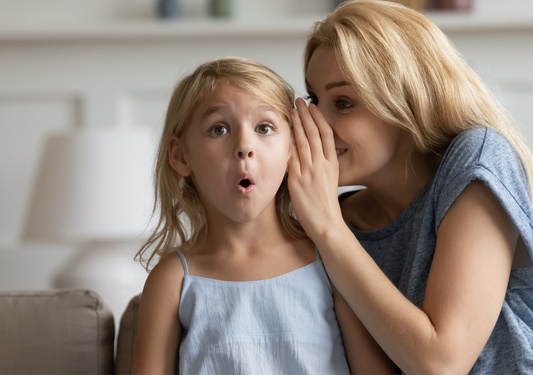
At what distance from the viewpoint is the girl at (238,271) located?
2.93 ft

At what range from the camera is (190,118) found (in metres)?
0.97

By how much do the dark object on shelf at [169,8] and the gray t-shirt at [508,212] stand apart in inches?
64.6

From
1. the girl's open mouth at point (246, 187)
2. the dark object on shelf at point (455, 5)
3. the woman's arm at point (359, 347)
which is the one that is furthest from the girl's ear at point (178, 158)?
the dark object on shelf at point (455, 5)

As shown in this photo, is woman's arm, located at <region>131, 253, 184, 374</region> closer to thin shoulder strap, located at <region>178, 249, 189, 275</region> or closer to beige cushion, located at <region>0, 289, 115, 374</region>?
thin shoulder strap, located at <region>178, 249, 189, 275</region>

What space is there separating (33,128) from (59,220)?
835mm

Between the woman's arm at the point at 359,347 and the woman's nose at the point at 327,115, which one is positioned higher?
the woman's nose at the point at 327,115

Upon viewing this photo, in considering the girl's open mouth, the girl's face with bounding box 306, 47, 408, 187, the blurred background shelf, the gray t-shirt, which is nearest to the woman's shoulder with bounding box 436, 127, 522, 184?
the gray t-shirt

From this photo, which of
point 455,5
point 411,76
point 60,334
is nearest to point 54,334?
point 60,334

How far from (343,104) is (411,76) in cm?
14

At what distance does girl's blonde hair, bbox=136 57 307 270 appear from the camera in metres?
0.95

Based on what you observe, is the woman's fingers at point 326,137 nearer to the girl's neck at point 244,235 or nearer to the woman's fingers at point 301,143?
the woman's fingers at point 301,143

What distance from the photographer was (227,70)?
96 cm

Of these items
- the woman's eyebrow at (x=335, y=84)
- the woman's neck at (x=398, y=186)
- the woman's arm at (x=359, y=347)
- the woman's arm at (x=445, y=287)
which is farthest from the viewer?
the woman's neck at (x=398, y=186)

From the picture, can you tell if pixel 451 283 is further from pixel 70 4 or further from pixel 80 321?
pixel 70 4
